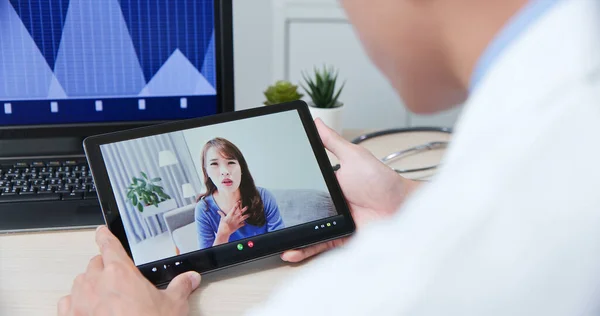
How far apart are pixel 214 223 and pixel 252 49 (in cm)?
128

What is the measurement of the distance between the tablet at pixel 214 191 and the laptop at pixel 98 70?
0.22m

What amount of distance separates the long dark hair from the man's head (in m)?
0.30

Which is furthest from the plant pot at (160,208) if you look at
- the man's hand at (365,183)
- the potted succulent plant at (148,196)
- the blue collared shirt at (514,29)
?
the blue collared shirt at (514,29)

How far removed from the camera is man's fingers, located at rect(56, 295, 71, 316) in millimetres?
673

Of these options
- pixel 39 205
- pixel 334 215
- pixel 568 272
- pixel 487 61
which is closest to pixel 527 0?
pixel 487 61

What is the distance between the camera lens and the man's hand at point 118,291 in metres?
0.66

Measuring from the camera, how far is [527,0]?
0.40 m

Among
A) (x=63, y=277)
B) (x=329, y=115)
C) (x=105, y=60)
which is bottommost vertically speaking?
(x=63, y=277)

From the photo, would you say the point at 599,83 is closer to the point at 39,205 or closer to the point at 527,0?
the point at 527,0

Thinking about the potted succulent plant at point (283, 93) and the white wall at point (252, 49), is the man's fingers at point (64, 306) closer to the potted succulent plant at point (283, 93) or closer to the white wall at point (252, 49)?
the potted succulent plant at point (283, 93)

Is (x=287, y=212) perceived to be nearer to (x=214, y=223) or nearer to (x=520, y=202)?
(x=214, y=223)

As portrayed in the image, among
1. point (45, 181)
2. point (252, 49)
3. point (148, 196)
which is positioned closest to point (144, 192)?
point (148, 196)

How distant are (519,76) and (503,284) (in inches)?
4.3

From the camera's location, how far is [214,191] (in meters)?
0.79
